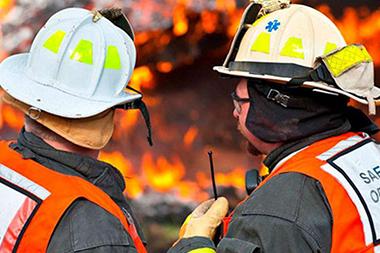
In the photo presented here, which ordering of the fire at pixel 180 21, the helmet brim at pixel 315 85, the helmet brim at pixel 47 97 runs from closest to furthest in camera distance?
the helmet brim at pixel 47 97 < the helmet brim at pixel 315 85 < the fire at pixel 180 21

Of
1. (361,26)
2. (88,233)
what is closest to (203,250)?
(88,233)

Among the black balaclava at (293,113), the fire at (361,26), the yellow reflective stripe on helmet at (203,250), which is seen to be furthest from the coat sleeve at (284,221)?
the fire at (361,26)

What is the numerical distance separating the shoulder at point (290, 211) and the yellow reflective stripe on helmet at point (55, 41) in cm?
90

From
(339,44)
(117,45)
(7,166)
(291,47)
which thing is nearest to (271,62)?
(291,47)

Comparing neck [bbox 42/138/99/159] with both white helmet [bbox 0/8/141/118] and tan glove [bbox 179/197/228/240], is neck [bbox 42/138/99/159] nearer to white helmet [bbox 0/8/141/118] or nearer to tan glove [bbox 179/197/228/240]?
white helmet [bbox 0/8/141/118]

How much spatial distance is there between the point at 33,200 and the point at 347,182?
1063 mm

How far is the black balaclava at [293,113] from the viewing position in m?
2.75

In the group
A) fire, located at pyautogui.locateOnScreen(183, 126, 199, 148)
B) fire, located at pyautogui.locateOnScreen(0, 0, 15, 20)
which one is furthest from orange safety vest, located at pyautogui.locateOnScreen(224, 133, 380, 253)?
fire, located at pyautogui.locateOnScreen(0, 0, 15, 20)

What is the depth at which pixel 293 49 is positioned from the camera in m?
2.84

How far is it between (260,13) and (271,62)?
301 mm

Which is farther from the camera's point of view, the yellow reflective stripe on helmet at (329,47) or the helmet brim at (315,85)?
the yellow reflective stripe on helmet at (329,47)

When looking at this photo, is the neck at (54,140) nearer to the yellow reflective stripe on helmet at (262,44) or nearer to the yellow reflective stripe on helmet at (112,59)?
the yellow reflective stripe on helmet at (112,59)

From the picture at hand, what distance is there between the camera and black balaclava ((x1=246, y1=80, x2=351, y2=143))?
2.75 metres

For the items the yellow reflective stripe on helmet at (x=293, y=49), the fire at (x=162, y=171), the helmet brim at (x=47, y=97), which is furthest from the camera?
the fire at (x=162, y=171)
